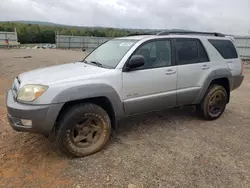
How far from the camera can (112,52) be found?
3.84 meters

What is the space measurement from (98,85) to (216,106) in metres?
2.88

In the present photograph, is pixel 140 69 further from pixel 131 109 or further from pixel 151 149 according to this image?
pixel 151 149

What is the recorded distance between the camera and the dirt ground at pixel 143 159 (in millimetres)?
2701

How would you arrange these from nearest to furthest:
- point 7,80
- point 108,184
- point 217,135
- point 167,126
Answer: point 108,184, point 217,135, point 167,126, point 7,80

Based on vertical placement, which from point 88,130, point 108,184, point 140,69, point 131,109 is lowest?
point 108,184

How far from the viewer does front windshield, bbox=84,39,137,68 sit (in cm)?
354

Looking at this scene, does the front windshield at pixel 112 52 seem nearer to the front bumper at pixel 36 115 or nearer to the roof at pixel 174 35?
the roof at pixel 174 35

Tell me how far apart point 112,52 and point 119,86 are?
2.64ft

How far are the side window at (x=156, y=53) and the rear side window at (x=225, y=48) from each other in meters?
1.18

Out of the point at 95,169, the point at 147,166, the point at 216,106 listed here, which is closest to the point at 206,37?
the point at 216,106

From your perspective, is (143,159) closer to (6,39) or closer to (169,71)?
(169,71)

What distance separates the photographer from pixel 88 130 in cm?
325

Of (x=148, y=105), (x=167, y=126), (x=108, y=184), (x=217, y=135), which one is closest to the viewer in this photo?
(x=108, y=184)

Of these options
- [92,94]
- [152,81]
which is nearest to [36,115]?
[92,94]
